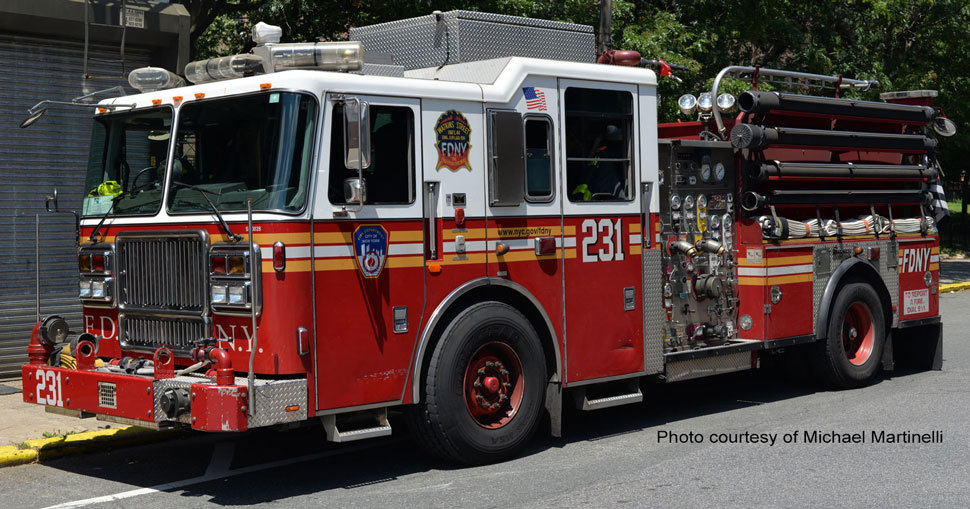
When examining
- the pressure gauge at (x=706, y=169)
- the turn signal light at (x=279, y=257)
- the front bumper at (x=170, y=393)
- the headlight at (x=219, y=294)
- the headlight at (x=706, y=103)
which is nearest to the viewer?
the front bumper at (x=170, y=393)

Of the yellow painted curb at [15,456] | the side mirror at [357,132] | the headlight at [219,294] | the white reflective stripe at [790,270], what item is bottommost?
the yellow painted curb at [15,456]

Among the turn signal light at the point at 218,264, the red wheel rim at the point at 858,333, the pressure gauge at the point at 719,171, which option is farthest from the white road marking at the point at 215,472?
the red wheel rim at the point at 858,333

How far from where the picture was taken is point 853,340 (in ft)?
35.0

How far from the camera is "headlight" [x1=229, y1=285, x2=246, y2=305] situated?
21.2ft

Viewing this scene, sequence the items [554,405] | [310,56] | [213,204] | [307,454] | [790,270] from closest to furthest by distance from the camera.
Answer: [213,204] → [310,56] → [554,405] → [307,454] → [790,270]

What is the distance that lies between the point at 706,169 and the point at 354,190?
3.90 meters

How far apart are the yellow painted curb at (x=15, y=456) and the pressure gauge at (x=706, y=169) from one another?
19.2ft

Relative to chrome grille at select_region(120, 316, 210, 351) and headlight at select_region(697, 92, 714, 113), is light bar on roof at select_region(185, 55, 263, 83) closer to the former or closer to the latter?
chrome grille at select_region(120, 316, 210, 351)

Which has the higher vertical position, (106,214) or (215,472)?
(106,214)

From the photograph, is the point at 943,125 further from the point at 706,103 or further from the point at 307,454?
the point at 307,454

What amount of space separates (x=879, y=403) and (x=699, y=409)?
1.61m

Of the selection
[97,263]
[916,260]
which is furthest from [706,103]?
[97,263]

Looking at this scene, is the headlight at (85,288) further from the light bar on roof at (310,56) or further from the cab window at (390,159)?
the cab window at (390,159)

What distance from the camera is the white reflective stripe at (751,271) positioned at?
946 cm
